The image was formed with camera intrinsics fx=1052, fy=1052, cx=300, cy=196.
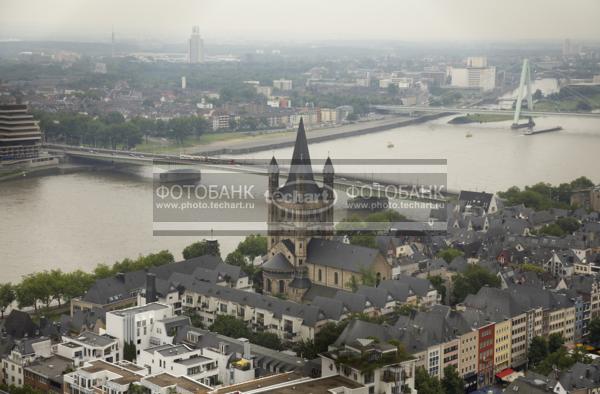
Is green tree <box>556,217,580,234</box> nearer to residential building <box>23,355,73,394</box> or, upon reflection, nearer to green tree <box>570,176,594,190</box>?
green tree <box>570,176,594,190</box>

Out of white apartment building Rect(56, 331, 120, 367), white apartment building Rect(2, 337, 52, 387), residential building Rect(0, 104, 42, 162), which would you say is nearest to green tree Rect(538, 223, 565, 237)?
white apartment building Rect(56, 331, 120, 367)

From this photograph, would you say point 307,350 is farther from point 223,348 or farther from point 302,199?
point 302,199

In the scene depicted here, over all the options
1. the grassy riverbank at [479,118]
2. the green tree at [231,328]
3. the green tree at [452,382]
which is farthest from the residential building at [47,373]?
the grassy riverbank at [479,118]

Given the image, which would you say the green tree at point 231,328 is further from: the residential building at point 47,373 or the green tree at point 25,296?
the green tree at point 25,296

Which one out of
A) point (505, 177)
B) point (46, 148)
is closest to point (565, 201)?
point (505, 177)

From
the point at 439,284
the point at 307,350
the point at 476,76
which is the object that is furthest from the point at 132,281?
the point at 476,76

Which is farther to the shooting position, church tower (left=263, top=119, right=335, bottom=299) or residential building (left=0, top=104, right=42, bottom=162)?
residential building (left=0, top=104, right=42, bottom=162)

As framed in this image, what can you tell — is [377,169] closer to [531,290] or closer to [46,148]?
[46,148]
